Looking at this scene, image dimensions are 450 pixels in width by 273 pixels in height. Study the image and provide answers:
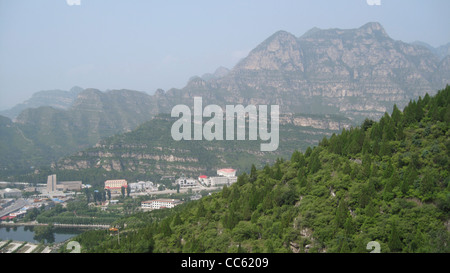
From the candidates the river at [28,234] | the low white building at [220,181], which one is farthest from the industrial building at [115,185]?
the river at [28,234]

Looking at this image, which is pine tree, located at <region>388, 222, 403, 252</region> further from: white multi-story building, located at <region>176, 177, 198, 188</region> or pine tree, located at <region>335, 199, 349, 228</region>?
white multi-story building, located at <region>176, 177, 198, 188</region>

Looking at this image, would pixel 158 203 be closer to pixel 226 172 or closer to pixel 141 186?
pixel 141 186

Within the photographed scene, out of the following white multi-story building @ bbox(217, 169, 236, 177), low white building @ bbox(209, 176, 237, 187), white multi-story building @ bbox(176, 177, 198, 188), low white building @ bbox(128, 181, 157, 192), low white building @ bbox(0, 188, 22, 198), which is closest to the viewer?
low white building @ bbox(0, 188, 22, 198)

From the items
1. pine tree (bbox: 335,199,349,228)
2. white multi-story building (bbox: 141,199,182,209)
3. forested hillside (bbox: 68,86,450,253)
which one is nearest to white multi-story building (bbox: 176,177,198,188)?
white multi-story building (bbox: 141,199,182,209)

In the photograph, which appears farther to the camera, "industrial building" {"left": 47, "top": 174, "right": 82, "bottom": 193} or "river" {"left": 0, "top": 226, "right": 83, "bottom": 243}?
"industrial building" {"left": 47, "top": 174, "right": 82, "bottom": 193}

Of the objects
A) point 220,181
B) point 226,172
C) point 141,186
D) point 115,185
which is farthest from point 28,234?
point 226,172

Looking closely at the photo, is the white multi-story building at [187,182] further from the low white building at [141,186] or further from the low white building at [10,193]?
the low white building at [10,193]

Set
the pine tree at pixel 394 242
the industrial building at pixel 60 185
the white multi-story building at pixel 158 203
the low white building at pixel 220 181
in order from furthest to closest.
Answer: the low white building at pixel 220 181, the industrial building at pixel 60 185, the white multi-story building at pixel 158 203, the pine tree at pixel 394 242
